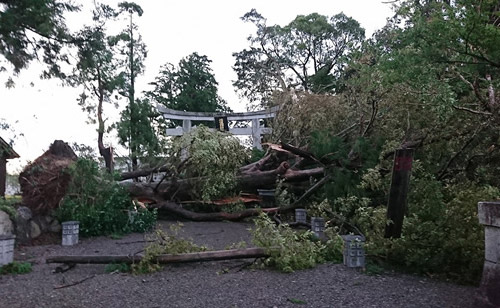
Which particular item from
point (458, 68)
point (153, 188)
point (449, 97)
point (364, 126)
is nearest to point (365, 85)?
point (364, 126)

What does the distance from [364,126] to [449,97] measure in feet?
14.2

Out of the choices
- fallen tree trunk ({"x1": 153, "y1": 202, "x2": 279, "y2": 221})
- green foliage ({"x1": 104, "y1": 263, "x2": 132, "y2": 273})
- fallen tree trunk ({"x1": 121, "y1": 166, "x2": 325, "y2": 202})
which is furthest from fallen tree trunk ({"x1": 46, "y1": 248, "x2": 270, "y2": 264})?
fallen tree trunk ({"x1": 153, "y1": 202, "x2": 279, "y2": 221})

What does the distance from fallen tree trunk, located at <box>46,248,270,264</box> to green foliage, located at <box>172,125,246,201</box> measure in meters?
3.94

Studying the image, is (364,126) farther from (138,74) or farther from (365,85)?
(138,74)

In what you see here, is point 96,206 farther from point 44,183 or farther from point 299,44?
point 299,44

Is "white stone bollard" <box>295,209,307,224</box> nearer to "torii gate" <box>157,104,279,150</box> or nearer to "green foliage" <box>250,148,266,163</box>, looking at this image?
"green foliage" <box>250,148,266,163</box>

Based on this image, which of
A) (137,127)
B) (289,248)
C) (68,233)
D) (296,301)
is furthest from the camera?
(137,127)

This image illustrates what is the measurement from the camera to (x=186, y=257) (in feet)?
16.0

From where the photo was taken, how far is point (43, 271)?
5.04 meters

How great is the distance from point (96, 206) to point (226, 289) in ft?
14.9

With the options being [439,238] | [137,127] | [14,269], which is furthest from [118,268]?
[137,127]

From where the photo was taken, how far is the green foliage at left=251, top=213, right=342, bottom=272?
186 inches

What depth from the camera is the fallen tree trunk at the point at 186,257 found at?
188 inches

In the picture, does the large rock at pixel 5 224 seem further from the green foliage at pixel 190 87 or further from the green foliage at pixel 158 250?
the green foliage at pixel 190 87
